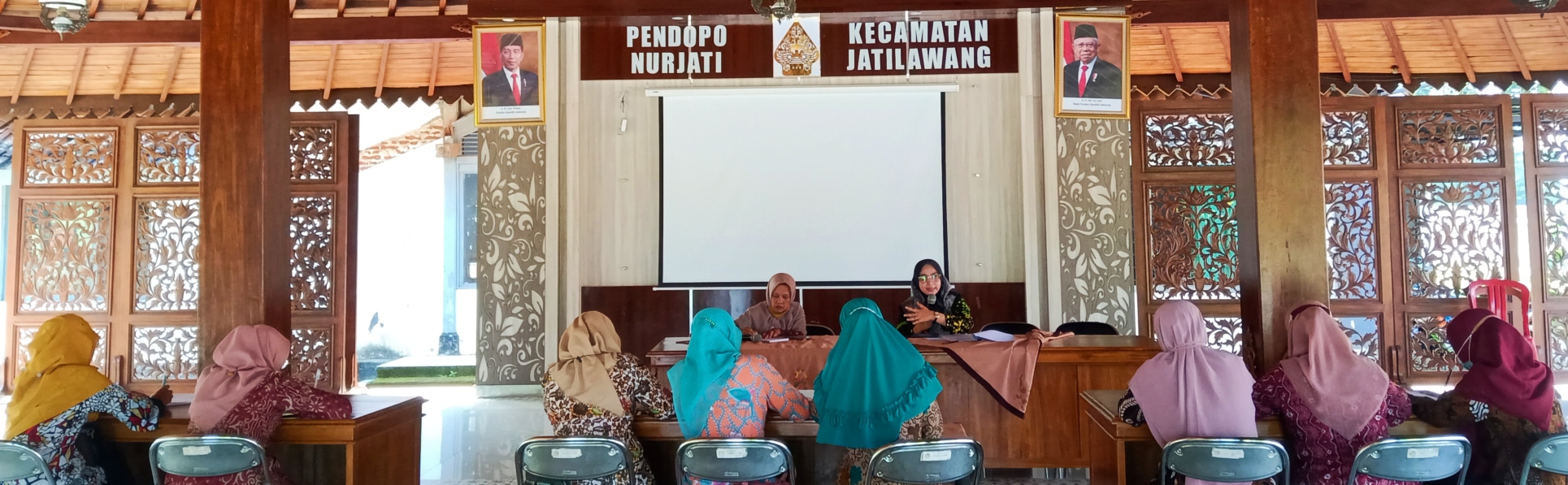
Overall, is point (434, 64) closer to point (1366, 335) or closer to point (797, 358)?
point (797, 358)

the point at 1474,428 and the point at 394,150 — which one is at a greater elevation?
the point at 394,150

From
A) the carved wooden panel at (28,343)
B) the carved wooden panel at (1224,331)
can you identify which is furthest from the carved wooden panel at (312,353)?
the carved wooden panel at (1224,331)

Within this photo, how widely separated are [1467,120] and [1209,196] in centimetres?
176

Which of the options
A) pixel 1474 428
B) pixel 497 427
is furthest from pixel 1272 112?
pixel 497 427

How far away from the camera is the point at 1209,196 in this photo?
6.29m

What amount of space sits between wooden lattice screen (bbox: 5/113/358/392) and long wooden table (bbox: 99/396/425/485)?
10.2 ft

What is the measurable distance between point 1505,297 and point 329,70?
349 inches

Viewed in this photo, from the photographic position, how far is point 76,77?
25.3 ft

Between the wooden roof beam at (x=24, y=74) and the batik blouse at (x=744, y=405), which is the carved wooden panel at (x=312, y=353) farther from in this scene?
the batik blouse at (x=744, y=405)

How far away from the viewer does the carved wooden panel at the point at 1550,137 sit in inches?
248

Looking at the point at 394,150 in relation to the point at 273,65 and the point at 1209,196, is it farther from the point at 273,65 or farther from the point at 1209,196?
the point at 1209,196

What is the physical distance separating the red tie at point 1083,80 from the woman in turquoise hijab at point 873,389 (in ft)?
11.9

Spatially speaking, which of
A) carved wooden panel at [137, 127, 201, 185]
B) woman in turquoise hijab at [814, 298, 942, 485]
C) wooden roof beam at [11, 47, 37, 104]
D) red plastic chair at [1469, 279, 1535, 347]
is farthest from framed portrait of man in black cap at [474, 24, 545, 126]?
red plastic chair at [1469, 279, 1535, 347]

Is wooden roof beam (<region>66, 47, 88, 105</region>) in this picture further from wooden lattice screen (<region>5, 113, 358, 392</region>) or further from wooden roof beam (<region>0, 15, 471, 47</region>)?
wooden lattice screen (<region>5, 113, 358, 392</region>)
